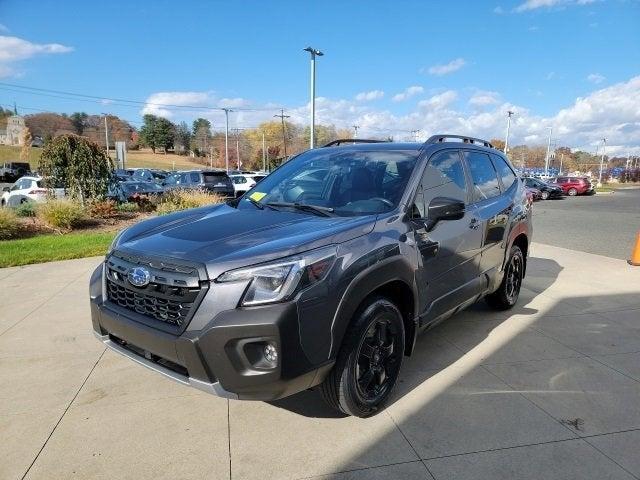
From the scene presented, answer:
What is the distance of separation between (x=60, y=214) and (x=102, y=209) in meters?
1.71

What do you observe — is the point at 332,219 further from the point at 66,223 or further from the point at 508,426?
the point at 66,223

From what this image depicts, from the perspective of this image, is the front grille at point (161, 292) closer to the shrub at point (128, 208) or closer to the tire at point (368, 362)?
the tire at point (368, 362)

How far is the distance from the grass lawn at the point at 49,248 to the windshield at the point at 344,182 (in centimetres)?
557

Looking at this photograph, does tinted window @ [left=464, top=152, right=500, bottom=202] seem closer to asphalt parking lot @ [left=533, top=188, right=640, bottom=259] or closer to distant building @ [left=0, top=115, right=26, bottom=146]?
asphalt parking lot @ [left=533, top=188, right=640, bottom=259]

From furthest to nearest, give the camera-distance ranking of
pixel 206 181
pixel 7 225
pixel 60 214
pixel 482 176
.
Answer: pixel 206 181, pixel 60 214, pixel 7 225, pixel 482 176

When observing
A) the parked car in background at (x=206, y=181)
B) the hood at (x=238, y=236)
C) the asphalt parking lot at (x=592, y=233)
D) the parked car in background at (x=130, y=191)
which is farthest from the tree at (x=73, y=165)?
the asphalt parking lot at (x=592, y=233)

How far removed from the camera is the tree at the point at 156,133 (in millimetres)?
113562

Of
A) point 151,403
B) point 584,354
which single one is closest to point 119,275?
point 151,403

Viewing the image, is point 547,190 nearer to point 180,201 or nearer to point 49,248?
point 180,201

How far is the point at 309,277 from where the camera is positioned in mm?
2340

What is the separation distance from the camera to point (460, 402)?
10.5 feet

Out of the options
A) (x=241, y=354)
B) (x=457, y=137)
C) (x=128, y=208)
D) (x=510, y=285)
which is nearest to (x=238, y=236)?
(x=241, y=354)

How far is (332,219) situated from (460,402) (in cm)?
159

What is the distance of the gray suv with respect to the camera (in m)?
2.28
